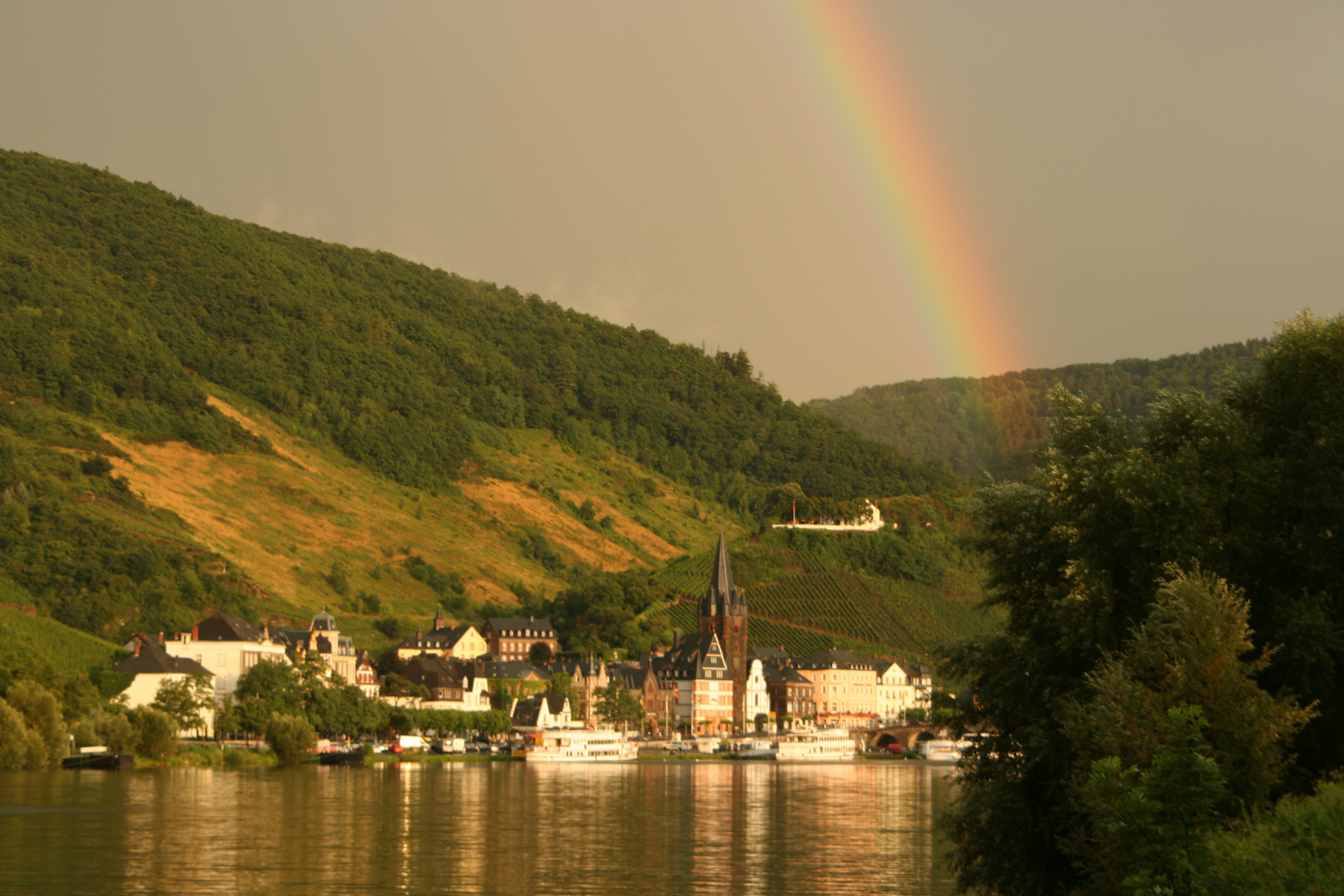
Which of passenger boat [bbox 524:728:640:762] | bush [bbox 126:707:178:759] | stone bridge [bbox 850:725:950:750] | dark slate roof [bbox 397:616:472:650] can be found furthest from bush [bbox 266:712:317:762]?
stone bridge [bbox 850:725:950:750]

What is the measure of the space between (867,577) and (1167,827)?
6806 inches

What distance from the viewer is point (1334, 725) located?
26938mm

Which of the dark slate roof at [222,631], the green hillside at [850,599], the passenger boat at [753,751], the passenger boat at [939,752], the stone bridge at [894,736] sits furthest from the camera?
the green hillside at [850,599]

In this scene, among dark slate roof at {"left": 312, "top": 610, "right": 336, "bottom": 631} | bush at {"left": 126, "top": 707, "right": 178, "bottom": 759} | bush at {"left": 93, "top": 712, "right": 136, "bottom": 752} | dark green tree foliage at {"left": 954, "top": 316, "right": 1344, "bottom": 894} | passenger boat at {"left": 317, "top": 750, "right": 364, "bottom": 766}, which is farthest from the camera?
dark slate roof at {"left": 312, "top": 610, "right": 336, "bottom": 631}

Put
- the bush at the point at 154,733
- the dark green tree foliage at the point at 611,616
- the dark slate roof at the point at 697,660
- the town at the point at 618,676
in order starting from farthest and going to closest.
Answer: the dark green tree foliage at the point at 611,616, the dark slate roof at the point at 697,660, the town at the point at 618,676, the bush at the point at 154,733

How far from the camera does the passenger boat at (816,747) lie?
478ft

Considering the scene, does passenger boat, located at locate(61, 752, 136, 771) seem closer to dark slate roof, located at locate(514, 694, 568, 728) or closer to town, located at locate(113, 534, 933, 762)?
town, located at locate(113, 534, 933, 762)

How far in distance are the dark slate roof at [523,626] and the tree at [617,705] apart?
26396 mm

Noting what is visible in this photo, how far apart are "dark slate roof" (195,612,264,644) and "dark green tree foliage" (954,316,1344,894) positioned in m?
113

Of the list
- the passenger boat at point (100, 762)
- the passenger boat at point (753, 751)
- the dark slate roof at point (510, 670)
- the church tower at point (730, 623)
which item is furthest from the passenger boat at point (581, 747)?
the passenger boat at point (100, 762)

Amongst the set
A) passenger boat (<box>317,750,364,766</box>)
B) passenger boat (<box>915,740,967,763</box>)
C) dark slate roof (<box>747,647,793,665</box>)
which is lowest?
passenger boat (<box>915,740,967,763</box>)

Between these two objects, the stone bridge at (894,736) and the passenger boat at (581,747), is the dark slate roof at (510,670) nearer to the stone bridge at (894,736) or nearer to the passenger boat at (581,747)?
the passenger boat at (581,747)

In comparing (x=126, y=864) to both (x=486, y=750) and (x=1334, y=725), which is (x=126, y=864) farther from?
(x=486, y=750)

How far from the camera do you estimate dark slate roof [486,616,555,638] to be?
182 m
